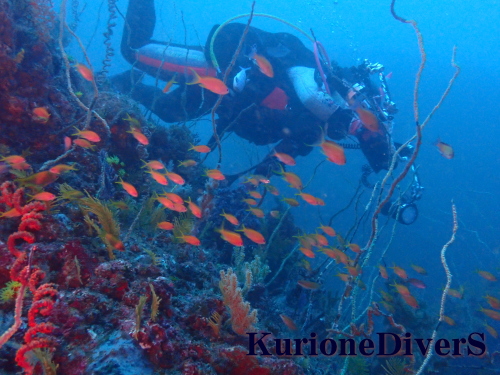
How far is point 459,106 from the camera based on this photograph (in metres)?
52.2

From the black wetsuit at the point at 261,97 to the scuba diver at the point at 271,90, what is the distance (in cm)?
2

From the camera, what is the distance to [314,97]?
6461 mm

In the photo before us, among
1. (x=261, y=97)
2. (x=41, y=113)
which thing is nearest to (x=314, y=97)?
(x=261, y=97)

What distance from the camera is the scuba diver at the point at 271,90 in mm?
6441

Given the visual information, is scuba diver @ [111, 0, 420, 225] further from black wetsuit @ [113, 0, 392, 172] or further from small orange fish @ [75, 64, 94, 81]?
small orange fish @ [75, 64, 94, 81]

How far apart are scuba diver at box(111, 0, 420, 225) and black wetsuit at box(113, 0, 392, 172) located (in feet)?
0.08

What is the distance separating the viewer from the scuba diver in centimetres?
644

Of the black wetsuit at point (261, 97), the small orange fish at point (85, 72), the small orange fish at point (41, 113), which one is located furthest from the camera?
the black wetsuit at point (261, 97)

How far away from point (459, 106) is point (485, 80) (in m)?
5.46

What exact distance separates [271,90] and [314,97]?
1279 mm

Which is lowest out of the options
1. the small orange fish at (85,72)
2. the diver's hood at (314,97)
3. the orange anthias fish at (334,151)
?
the orange anthias fish at (334,151)

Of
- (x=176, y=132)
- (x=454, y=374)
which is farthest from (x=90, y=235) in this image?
(x=454, y=374)

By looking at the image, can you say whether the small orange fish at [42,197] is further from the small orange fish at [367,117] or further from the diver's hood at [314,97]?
the diver's hood at [314,97]

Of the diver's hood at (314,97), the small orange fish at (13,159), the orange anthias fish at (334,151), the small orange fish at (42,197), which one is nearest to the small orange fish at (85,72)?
the small orange fish at (13,159)
